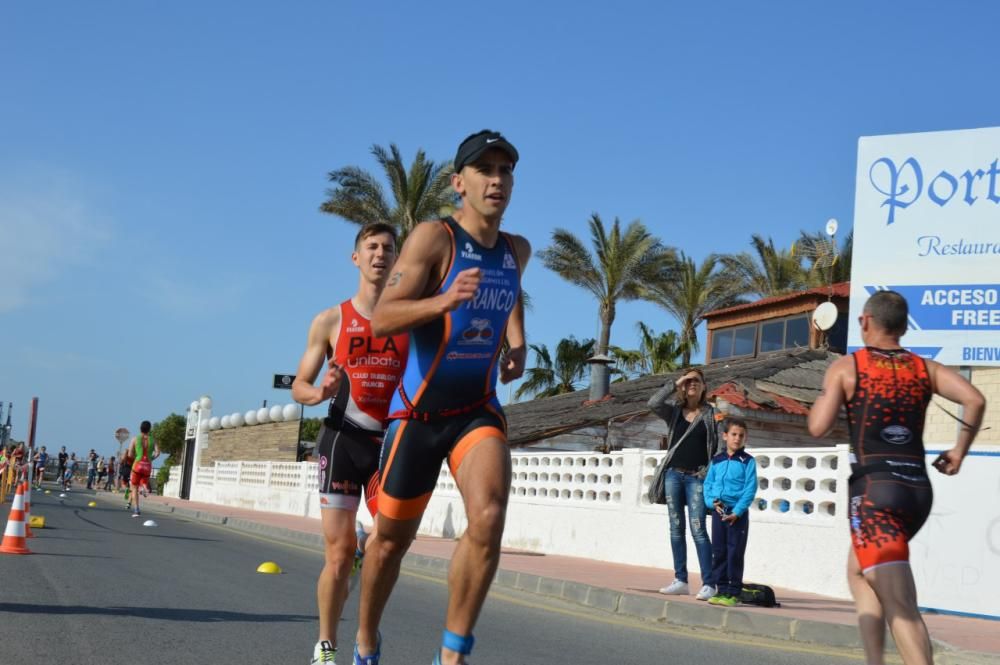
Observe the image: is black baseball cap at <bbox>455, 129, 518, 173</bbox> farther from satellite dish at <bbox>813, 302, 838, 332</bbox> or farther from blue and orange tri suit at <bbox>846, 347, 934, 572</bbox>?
satellite dish at <bbox>813, 302, 838, 332</bbox>

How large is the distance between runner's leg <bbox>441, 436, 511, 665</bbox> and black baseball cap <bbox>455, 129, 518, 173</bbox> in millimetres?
1064

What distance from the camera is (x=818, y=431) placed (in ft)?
15.6

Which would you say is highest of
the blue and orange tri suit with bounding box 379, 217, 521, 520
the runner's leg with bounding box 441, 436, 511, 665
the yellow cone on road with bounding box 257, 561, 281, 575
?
the blue and orange tri suit with bounding box 379, 217, 521, 520

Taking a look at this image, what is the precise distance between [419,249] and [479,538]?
1.04 meters

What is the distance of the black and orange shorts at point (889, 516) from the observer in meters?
4.50

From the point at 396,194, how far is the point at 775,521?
84.5 feet

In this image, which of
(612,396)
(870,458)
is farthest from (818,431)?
(612,396)

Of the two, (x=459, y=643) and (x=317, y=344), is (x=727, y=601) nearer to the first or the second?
(x=317, y=344)

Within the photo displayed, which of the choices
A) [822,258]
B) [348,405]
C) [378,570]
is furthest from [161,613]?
[822,258]

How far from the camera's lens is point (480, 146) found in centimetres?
415

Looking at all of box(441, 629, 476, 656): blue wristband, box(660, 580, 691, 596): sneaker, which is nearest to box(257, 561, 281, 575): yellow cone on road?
box(660, 580, 691, 596): sneaker

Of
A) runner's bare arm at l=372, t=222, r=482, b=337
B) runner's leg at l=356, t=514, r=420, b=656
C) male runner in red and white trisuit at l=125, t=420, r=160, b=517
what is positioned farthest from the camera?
male runner in red and white trisuit at l=125, t=420, r=160, b=517

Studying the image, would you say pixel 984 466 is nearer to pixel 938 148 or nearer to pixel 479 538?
pixel 938 148

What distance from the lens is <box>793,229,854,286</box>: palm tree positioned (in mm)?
41125
